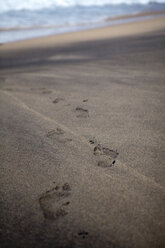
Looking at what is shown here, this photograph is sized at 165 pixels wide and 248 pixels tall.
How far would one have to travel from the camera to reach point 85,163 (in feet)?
4.79

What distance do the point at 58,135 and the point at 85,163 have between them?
0.46 meters

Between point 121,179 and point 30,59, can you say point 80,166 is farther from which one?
point 30,59

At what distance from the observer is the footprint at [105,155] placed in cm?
145

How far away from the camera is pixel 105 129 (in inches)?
71.8

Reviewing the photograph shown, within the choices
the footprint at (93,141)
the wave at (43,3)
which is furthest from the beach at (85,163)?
the wave at (43,3)

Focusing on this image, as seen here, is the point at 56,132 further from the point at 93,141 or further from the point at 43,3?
the point at 43,3

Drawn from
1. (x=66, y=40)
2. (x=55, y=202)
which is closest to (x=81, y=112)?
(x=55, y=202)

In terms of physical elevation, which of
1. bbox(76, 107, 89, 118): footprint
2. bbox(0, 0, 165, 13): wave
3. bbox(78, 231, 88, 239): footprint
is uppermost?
bbox(0, 0, 165, 13): wave

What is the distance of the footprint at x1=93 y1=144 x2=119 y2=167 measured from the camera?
1.45m

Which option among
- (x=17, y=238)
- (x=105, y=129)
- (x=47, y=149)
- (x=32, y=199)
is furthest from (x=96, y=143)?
(x=17, y=238)

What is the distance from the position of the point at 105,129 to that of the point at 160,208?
0.84 metres

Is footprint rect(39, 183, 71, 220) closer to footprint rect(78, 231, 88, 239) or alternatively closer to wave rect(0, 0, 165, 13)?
footprint rect(78, 231, 88, 239)

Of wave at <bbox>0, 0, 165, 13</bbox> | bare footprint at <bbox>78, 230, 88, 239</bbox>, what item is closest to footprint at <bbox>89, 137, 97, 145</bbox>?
bare footprint at <bbox>78, 230, 88, 239</bbox>

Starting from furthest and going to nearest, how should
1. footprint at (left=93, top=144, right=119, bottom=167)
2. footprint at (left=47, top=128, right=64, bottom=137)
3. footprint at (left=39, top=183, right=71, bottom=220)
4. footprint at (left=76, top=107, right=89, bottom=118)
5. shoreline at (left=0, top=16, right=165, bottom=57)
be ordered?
1. shoreline at (left=0, top=16, right=165, bottom=57)
2. footprint at (left=76, top=107, right=89, bottom=118)
3. footprint at (left=47, top=128, right=64, bottom=137)
4. footprint at (left=93, top=144, right=119, bottom=167)
5. footprint at (left=39, top=183, right=71, bottom=220)
